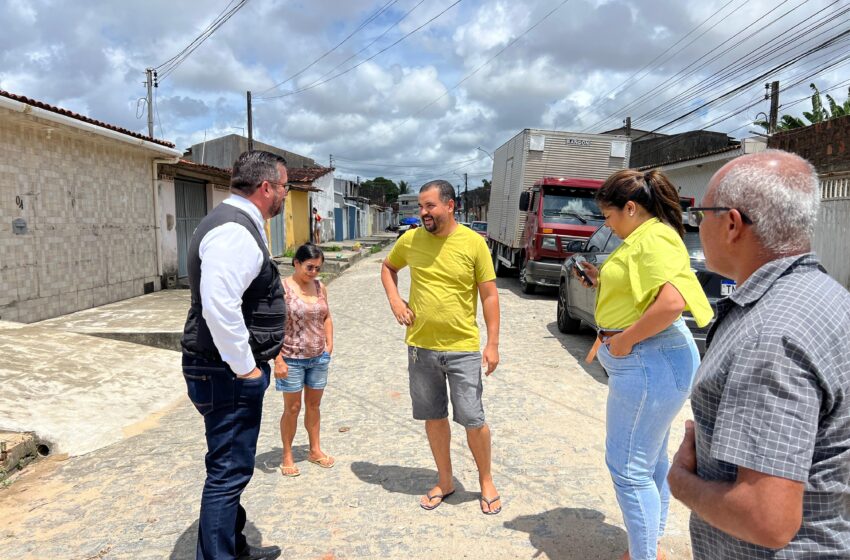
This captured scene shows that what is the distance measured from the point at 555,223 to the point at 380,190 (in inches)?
2727

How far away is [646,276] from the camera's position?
2479mm

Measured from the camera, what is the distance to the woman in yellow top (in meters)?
2.45

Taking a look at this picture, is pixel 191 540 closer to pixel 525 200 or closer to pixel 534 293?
pixel 525 200

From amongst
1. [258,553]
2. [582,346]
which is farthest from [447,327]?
[582,346]

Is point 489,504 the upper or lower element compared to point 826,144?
lower

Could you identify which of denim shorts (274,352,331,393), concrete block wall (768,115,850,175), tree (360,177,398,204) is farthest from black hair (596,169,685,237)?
tree (360,177,398,204)

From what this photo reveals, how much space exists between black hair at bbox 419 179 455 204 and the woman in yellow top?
107cm

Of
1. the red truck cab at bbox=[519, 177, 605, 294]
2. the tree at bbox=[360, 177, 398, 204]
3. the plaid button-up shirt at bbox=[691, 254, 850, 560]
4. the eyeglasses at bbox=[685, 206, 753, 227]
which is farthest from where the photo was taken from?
the tree at bbox=[360, 177, 398, 204]

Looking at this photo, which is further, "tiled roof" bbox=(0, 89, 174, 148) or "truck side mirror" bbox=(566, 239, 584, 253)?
"truck side mirror" bbox=(566, 239, 584, 253)

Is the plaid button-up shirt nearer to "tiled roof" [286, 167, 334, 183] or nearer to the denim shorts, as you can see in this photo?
the denim shorts

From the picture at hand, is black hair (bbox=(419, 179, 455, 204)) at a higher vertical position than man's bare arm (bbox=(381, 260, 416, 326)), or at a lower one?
higher

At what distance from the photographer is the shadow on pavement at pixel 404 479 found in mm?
3625

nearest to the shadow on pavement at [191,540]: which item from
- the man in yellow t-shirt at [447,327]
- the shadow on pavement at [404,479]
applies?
the shadow on pavement at [404,479]

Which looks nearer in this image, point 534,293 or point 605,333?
point 605,333
